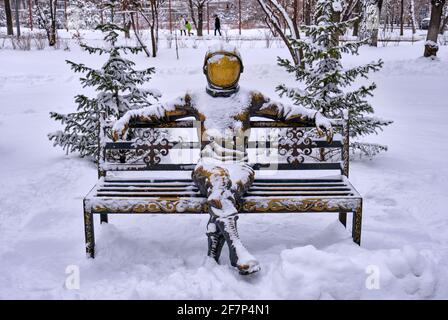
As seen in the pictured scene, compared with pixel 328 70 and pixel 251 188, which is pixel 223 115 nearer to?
pixel 251 188

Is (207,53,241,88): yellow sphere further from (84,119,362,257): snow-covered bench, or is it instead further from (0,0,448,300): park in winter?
(84,119,362,257): snow-covered bench

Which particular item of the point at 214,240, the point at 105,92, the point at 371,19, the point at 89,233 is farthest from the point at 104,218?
the point at 371,19

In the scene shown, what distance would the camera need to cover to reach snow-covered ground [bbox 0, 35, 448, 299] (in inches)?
112

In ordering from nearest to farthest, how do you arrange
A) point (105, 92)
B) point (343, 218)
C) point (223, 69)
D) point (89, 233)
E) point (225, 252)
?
point (89, 233)
point (225, 252)
point (223, 69)
point (343, 218)
point (105, 92)

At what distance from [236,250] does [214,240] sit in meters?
→ 0.29

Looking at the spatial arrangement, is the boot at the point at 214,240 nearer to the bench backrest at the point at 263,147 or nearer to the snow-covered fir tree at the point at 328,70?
the bench backrest at the point at 263,147

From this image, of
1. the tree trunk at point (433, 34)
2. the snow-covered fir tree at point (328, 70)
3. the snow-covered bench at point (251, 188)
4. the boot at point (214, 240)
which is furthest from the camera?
the tree trunk at point (433, 34)

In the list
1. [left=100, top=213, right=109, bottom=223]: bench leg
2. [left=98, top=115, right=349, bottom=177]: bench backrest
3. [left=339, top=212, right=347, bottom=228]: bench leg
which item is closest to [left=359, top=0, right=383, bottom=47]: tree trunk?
[left=98, top=115, right=349, bottom=177]: bench backrest

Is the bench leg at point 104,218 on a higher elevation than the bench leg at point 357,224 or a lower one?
lower

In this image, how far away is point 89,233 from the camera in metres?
3.42

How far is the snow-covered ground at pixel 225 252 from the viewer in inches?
112

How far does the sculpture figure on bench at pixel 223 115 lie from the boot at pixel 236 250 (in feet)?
0.82

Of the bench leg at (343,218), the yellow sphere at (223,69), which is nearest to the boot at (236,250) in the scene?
the yellow sphere at (223,69)
